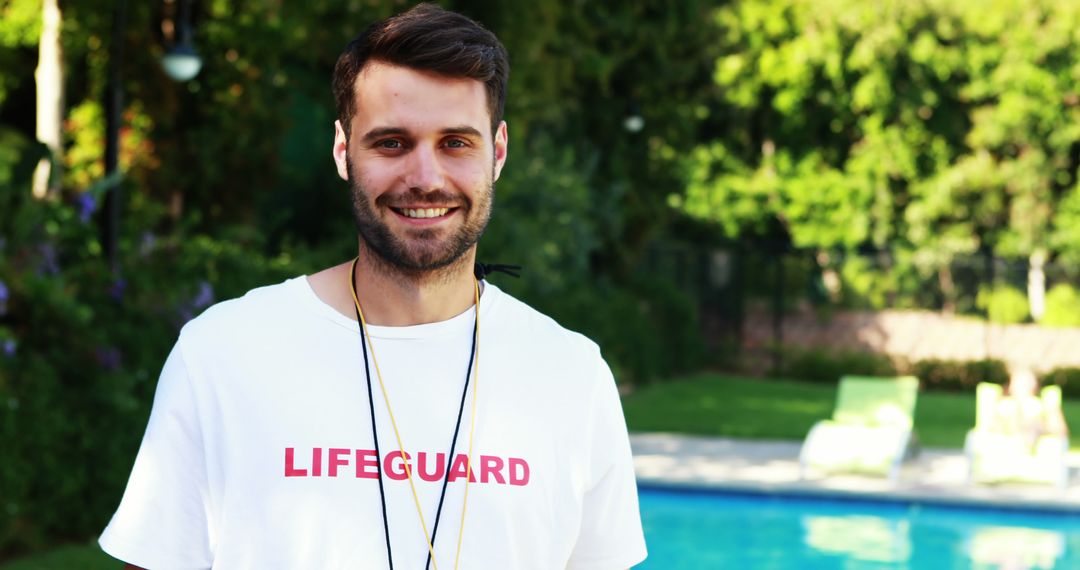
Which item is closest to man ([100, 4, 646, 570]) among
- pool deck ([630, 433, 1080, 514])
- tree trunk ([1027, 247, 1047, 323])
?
pool deck ([630, 433, 1080, 514])

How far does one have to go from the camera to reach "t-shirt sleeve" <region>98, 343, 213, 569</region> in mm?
2045

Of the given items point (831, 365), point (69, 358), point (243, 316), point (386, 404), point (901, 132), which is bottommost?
point (831, 365)

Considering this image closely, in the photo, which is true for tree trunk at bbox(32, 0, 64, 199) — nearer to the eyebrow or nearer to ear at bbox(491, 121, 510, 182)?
ear at bbox(491, 121, 510, 182)

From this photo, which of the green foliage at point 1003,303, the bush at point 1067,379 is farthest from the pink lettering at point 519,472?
the green foliage at point 1003,303

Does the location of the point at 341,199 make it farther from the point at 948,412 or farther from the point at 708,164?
the point at 708,164

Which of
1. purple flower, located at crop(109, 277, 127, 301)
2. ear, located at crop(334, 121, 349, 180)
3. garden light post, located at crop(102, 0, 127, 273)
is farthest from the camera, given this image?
garden light post, located at crop(102, 0, 127, 273)

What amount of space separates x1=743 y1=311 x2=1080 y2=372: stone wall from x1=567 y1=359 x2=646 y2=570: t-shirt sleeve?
27554 millimetres

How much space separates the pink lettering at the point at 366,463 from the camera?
203 cm

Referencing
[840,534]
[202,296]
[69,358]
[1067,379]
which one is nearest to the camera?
[69,358]

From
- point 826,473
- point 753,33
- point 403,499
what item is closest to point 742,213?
point 753,33

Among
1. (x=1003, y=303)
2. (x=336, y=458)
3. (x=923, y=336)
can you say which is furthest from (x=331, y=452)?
(x=1003, y=303)

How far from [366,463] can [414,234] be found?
0.33m

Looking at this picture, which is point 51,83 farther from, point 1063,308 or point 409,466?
point 1063,308

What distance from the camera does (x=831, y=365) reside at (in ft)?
92.4
